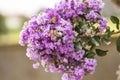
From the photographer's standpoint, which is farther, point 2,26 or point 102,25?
point 2,26

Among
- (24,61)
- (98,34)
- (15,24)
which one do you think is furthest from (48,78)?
(98,34)

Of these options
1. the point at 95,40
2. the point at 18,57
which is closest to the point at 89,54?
the point at 95,40

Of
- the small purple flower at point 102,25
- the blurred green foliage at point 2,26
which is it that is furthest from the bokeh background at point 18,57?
the small purple flower at point 102,25

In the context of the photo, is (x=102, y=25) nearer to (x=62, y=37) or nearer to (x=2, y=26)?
(x=62, y=37)

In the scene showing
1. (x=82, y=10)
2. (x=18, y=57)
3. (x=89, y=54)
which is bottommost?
(x=89, y=54)

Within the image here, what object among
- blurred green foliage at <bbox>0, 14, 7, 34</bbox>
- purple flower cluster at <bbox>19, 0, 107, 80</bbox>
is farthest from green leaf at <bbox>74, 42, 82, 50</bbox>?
blurred green foliage at <bbox>0, 14, 7, 34</bbox>

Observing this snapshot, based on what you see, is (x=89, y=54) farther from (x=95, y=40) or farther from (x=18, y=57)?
(x=18, y=57)

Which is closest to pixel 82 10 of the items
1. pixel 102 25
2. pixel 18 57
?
pixel 102 25

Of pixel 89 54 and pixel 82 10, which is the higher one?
pixel 82 10
